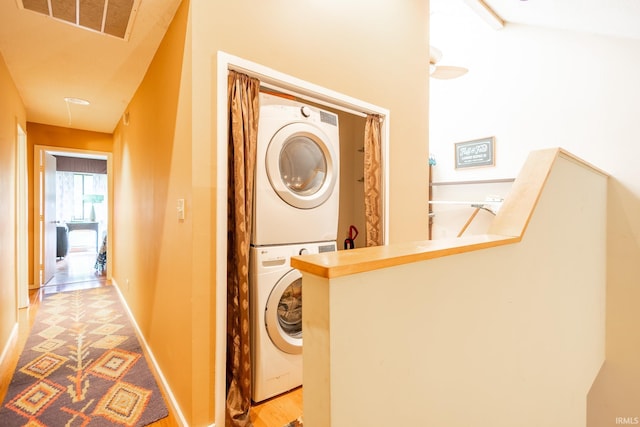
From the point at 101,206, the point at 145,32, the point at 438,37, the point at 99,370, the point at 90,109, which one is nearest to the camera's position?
the point at 145,32

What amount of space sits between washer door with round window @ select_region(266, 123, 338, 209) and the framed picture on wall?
3.38 m

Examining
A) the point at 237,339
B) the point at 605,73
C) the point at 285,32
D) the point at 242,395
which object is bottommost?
the point at 242,395

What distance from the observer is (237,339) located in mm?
1601

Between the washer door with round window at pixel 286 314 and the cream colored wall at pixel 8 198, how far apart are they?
225cm

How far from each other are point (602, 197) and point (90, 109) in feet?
18.2

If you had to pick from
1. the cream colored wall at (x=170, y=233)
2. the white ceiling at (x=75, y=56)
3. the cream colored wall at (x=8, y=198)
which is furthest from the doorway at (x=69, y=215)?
the cream colored wall at (x=170, y=233)

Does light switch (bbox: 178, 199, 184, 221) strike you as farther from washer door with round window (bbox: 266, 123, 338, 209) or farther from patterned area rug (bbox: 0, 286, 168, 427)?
patterned area rug (bbox: 0, 286, 168, 427)

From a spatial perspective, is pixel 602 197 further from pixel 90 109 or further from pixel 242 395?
pixel 90 109

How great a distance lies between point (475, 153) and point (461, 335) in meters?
4.27

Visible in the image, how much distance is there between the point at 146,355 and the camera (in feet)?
7.85

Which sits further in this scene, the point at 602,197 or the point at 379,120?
the point at 602,197

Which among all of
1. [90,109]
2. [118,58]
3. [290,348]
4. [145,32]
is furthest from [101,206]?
[290,348]

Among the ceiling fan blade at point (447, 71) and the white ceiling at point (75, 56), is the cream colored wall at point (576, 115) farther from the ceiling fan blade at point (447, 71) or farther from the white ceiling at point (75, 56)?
the white ceiling at point (75, 56)

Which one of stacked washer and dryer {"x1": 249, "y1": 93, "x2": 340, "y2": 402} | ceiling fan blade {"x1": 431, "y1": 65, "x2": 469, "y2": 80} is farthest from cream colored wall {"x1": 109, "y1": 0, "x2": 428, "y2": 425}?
ceiling fan blade {"x1": 431, "y1": 65, "x2": 469, "y2": 80}
